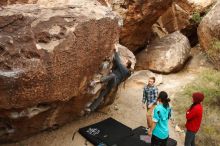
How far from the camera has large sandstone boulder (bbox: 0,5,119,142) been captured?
6.25m

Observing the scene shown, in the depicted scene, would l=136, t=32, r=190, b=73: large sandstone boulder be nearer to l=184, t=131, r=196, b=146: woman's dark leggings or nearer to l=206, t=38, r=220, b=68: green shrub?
l=206, t=38, r=220, b=68: green shrub

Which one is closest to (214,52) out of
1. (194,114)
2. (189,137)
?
(189,137)

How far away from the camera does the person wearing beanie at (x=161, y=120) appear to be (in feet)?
21.2

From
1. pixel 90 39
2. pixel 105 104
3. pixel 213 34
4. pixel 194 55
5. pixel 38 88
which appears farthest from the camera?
pixel 194 55

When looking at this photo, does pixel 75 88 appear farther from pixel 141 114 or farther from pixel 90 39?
pixel 141 114

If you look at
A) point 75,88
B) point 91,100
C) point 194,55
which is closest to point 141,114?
point 91,100

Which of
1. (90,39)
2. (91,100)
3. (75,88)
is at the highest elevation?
(90,39)

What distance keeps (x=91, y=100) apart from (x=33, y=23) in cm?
229

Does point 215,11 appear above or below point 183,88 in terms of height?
above

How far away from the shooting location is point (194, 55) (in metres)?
13.6

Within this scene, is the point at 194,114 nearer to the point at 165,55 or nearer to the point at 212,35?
the point at 165,55

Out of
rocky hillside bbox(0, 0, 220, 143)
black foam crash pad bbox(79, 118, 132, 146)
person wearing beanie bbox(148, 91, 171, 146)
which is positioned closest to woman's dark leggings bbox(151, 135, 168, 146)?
person wearing beanie bbox(148, 91, 171, 146)

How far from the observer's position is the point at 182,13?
14.6 metres

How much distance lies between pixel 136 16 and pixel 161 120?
19.9 feet
